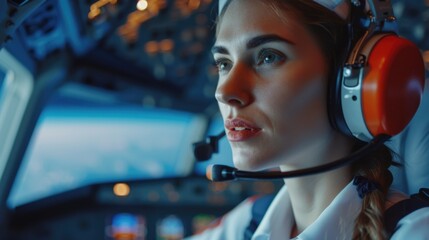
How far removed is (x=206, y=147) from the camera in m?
1.45

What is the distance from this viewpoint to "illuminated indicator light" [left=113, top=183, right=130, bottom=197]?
4.15 metres

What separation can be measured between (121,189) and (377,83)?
337cm

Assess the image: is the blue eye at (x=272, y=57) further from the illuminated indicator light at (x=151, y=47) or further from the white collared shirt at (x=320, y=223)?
the illuminated indicator light at (x=151, y=47)

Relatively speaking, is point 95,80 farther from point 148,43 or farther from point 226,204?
point 226,204

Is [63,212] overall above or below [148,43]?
below

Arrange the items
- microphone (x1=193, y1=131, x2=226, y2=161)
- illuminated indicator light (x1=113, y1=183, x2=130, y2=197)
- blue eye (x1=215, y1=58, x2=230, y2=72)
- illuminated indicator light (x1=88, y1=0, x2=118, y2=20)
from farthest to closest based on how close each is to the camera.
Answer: illuminated indicator light (x1=113, y1=183, x2=130, y2=197)
illuminated indicator light (x1=88, y1=0, x2=118, y2=20)
microphone (x1=193, y1=131, x2=226, y2=161)
blue eye (x1=215, y1=58, x2=230, y2=72)

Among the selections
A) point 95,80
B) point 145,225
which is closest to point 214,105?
point 145,225

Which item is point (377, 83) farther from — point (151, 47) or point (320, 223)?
point (151, 47)

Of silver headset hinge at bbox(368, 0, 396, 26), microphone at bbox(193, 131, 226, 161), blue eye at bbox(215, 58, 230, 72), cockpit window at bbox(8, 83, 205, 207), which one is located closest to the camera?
silver headset hinge at bbox(368, 0, 396, 26)

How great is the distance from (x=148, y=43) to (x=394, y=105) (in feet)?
6.82

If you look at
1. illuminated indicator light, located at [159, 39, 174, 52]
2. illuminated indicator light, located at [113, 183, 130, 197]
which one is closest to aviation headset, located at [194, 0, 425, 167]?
illuminated indicator light, located at [159, 39, 174, 52]

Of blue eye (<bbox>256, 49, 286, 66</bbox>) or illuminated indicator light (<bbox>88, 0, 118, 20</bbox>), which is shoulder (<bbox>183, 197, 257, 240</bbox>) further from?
illuminated indicator light (<bbox>88, 0, 118, 20</bbox>)

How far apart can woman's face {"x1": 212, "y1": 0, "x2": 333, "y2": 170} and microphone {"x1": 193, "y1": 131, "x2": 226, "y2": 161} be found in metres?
0.28

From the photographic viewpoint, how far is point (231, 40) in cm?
121
